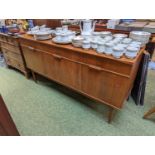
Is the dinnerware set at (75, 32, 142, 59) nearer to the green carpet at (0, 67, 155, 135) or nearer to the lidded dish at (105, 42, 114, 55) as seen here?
the lidded dish at (105, 42, 114, 55)

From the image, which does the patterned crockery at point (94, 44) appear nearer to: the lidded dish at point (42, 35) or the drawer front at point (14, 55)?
the lidded dish at point (42, 35)

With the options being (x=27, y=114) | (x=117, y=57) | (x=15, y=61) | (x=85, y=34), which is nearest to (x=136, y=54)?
(x=117, y=57)

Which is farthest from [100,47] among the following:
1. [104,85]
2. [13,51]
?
[13,51]

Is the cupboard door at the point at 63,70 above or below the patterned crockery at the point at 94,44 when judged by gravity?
below

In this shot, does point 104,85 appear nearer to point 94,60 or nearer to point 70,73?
point 94,60

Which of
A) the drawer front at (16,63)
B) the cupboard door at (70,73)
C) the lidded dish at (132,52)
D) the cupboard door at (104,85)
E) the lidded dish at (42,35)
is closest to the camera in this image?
the lidded dish at (132,52)

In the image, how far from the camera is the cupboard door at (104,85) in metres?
1.15

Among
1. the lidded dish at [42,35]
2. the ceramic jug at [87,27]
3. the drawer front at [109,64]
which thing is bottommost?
the drawer front at [109,64]

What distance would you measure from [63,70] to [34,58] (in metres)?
0.57

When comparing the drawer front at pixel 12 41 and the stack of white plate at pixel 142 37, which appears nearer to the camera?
the stack of white plate at pixel 142 37

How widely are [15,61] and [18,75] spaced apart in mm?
298

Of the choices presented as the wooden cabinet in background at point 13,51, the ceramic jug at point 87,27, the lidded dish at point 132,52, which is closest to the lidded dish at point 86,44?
the ceramic jug at point 87,27

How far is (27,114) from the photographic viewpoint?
1.65 metres

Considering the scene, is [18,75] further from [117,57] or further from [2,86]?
[117,57]
